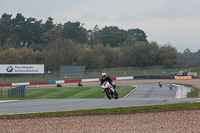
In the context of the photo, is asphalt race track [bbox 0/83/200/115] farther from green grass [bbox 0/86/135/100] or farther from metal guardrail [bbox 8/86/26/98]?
green grass [bbox 0/86/135/100]

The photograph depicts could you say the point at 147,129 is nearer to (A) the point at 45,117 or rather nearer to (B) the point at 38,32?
(A) the point at 45,117

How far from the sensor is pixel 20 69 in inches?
3452

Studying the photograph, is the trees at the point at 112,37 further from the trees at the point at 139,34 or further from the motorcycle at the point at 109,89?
the motorcycle at the point at 109,89

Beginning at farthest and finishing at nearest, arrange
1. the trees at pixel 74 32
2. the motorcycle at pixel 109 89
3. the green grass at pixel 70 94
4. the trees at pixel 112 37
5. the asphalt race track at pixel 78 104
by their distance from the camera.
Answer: the trees at pixel 112 37
the trees at pixel 74 32
the green grass at pixel 70 94
the motorcycle at pixel 109 89
the asphalt race track at pixel 78 104

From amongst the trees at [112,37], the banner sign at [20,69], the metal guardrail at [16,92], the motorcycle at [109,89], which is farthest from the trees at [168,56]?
the motorcycle at [109,89]

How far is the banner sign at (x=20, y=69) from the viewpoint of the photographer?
8662 centimetres

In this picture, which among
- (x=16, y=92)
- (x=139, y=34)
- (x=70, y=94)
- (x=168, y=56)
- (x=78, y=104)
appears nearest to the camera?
(x=78, y=104)

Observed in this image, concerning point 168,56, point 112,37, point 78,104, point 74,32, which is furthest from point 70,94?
point 112,37

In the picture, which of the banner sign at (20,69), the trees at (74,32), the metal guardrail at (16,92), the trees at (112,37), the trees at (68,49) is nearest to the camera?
the metal guardrail at (16,92)

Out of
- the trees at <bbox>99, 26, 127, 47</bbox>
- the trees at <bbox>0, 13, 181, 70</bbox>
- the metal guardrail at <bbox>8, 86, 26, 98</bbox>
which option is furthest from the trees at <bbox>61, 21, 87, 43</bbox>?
the metal guardrail at <bbox>8, 86, 26, 98</bbox>

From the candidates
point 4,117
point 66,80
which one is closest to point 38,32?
point 66,80

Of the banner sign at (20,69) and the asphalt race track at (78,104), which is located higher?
the banner sign at (20,69)

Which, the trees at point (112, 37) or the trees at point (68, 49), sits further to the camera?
the trees at point (112, 37)

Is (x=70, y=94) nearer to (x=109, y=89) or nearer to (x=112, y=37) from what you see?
(x=109, y=89)
